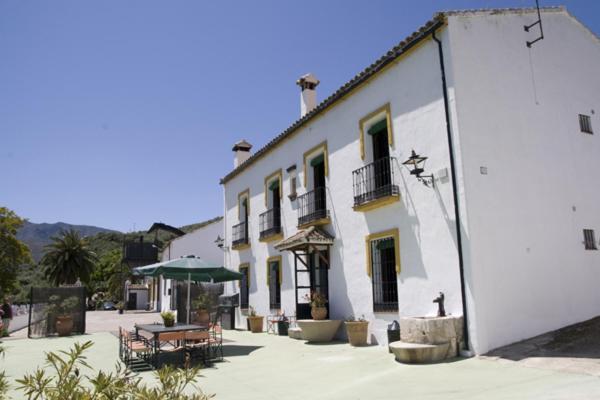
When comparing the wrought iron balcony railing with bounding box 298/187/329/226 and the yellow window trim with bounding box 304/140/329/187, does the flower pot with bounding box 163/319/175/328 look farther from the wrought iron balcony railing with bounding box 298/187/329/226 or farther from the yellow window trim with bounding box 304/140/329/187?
the yellow window trim with bounding box 304/140/329/187

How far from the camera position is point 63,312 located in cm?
1652

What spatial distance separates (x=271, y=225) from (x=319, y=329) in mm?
5457

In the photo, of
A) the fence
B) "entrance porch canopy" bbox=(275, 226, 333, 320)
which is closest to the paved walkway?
"entrance porch canopy" bbox=(275, 226, 333, 320)

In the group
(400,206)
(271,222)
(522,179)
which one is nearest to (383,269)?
(400,206)

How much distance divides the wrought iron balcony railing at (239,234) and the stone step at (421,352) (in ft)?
36.0

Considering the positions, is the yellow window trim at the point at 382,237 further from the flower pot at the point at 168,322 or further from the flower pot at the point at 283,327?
the flower pot at the point at 168,322

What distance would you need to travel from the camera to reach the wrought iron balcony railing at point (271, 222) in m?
16.1

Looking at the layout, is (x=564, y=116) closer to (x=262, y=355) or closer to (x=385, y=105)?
(x=385, y=105)

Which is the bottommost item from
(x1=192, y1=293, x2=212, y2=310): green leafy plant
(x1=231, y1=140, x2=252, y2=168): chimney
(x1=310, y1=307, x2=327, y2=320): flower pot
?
(x1=310, y1=307, x2=327, y2=320): flower pot

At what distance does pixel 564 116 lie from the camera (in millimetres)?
10789

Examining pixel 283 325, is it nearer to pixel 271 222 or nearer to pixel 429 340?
pixel 271 222

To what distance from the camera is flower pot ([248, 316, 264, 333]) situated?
16031 mm

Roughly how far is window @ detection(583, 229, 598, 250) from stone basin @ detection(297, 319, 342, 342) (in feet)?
19.0

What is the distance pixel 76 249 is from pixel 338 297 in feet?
113
